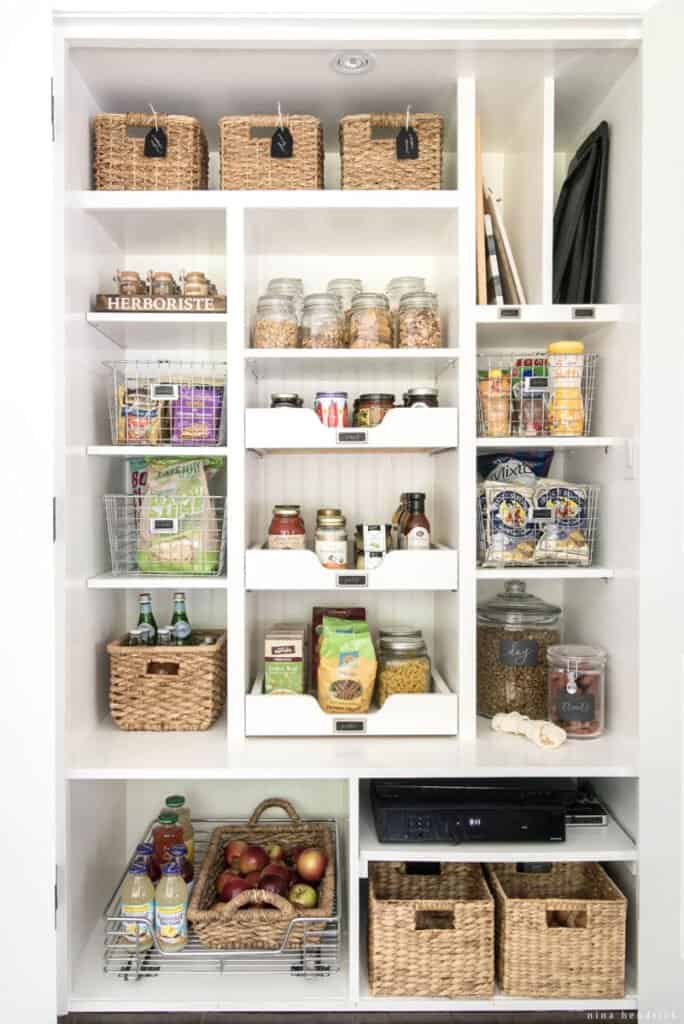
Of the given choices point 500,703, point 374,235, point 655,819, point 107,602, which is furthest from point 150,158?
point 655,819

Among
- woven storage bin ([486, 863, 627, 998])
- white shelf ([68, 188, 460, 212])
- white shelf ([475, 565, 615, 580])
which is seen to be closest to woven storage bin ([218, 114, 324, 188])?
white shelf ([68, 188, 460, 212])

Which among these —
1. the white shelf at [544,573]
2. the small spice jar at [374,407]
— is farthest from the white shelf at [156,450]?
the white shelf at [544,573]

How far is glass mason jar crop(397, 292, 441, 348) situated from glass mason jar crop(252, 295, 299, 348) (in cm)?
30

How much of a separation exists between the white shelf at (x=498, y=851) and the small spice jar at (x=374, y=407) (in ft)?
3.43

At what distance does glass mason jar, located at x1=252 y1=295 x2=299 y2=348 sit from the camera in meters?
2.13

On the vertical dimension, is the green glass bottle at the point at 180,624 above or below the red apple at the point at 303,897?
above

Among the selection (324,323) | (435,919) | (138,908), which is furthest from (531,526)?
(138,908)

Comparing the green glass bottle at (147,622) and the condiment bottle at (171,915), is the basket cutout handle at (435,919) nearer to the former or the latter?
the condiment bottle at (171,915)

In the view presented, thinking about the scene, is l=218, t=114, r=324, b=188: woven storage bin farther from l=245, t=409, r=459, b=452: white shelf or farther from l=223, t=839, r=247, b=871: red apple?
l=223, t=839, r=247, b=871: red apple

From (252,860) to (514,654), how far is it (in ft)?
2.92

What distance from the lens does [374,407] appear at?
2121 mm

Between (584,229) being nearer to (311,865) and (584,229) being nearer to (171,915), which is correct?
(311,865)

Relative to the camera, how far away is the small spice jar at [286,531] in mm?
2119

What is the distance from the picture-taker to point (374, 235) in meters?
2.25
